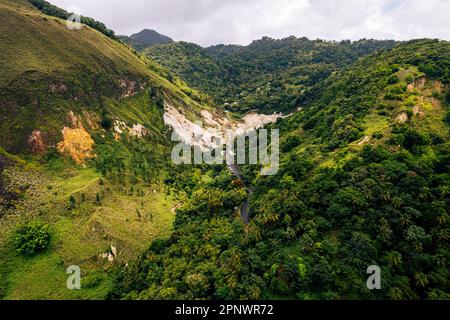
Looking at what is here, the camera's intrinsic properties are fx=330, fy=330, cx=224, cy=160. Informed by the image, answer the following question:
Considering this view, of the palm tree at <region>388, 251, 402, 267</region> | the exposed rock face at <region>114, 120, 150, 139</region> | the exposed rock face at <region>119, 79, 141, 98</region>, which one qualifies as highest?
the exposed rock face at <region>119, 79, 141, 98</region>

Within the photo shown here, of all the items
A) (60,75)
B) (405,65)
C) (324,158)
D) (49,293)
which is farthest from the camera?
(405,65)

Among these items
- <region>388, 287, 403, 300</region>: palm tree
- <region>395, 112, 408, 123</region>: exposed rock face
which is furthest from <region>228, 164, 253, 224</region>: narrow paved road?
<region>395, 112, 408, 123</region>: exposed rock face

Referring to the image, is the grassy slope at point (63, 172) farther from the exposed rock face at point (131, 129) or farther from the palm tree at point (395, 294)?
the palm tree at point (395, 294)

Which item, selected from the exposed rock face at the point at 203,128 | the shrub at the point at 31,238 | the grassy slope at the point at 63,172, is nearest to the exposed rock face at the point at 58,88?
the grassy slope at the point at 63,172

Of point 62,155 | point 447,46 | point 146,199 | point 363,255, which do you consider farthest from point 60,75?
point 447,46

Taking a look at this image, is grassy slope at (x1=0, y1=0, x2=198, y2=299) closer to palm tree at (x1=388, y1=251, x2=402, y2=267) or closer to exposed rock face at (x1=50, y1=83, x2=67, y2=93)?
exposed rock face at (x1=50, y1=83, x2=67, y2=93)

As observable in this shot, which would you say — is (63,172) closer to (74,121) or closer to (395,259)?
(74,121)
